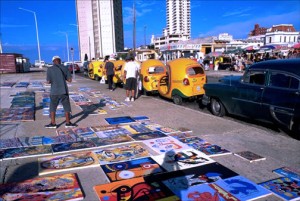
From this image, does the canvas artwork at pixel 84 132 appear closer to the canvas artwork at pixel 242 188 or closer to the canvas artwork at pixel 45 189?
the canvas artwork at pixel 45 189

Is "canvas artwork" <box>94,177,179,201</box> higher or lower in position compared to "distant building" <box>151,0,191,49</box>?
lower

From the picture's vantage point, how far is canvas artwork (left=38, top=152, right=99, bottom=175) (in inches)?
162

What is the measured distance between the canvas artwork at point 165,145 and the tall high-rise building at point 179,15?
176506 mm

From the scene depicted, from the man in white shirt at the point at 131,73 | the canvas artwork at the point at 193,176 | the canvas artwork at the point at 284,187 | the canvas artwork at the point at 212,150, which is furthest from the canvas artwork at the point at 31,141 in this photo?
the man in white shirt at the point at 131,73

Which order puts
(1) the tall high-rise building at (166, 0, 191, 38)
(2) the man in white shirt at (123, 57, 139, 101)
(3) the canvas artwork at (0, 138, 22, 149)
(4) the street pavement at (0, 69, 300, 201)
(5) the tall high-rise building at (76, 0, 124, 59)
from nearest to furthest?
1. (4) the street pavement at (0, 69, 300, 201)
2. (3) the canvas artwork at (0, 138, 22, 149)
3. (2) the man in white shirt at (123, 57, 139, 101)
4. (5) the tall high-rise building at (76, 0, 124, 59)
5. (1) the tall high-rise building at (166, 0, 191, 38)

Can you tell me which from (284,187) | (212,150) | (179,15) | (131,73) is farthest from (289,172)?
(179,15)

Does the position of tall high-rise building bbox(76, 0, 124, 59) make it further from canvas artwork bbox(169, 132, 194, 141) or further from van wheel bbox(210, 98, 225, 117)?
canvas artwork bbox(169, 132, 194, 141)

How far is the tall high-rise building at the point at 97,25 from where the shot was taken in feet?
357

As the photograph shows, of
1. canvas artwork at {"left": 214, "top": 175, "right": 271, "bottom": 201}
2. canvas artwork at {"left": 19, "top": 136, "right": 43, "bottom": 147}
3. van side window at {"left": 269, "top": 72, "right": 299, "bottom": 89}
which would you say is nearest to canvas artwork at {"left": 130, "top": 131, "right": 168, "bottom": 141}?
canvas artwork at {"left": 19, "top": 136, "right": 43, "bottom": 147}

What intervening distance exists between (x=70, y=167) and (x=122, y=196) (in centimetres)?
130

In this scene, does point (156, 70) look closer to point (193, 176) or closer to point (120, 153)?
point (120, 153)

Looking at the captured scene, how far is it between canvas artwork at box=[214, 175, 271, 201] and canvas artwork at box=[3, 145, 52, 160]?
122 inches

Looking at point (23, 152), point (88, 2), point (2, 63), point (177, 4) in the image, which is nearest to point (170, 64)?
point (23, 152)

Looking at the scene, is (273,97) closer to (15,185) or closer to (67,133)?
(67,133)
